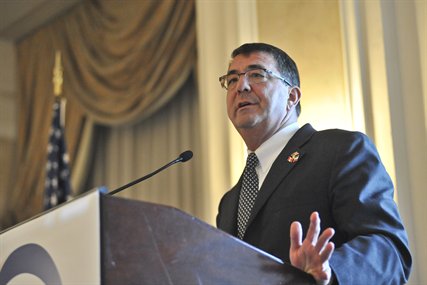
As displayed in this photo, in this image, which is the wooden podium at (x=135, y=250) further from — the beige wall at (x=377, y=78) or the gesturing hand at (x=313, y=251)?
the beige wall at (x=377, y=78)

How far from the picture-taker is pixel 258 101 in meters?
2.89

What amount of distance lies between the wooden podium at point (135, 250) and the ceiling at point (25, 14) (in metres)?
5.84

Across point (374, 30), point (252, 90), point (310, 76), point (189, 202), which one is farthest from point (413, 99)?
point (189, 202)

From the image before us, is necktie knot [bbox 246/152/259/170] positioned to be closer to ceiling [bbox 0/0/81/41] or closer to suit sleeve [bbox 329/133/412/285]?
suit sleeve [bbox 329/133/412/285]

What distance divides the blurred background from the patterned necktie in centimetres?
96

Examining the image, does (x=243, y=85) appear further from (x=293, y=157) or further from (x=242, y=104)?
(x=293, y=157)

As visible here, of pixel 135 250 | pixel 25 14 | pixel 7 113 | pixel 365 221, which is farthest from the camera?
pixel 7 113

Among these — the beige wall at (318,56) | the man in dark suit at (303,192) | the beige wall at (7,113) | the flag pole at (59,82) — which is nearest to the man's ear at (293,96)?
the man in dark suit at (303,192)

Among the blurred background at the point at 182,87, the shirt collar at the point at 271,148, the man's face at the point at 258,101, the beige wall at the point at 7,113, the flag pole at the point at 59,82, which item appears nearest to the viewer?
the shirt collar at the point at 271,148

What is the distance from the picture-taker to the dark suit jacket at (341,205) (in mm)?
2004

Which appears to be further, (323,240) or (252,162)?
(252,162)

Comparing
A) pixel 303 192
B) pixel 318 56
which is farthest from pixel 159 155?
pixel 303 192

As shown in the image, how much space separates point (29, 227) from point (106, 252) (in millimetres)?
343

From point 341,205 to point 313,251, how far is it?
0.48m
